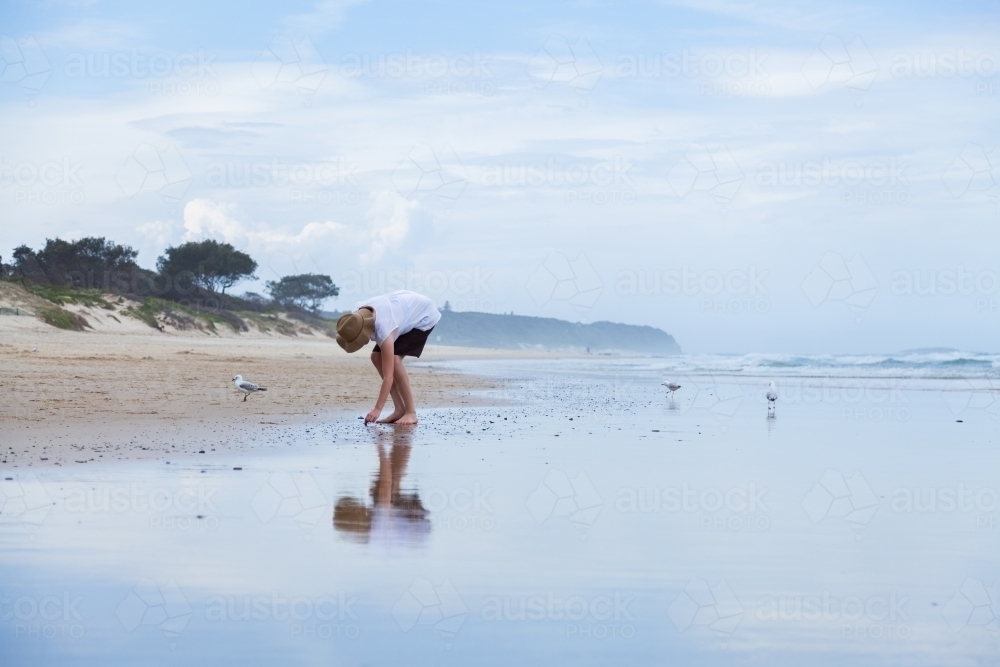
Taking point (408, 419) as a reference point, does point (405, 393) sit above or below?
above

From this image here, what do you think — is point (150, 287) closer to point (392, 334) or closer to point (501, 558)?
point (392, 334)

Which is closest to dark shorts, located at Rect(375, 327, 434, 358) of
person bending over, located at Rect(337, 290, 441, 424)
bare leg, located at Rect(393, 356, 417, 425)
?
person bending over, located at Rect(337, 290, 441, 424)

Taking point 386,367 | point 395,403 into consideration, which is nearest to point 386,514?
point 386,367

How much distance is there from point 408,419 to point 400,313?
40.0 inches

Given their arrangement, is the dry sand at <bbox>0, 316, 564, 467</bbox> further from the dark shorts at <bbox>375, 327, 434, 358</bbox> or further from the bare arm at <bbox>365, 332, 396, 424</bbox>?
the dark shorts at <bbox>375, 327, 434, 358</bbox>

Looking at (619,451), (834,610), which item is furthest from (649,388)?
(834,610)

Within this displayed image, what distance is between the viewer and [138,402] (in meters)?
10.9

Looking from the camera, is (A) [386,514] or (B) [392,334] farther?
(B) [392,334]

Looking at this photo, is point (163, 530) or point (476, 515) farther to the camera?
point (476, 515)

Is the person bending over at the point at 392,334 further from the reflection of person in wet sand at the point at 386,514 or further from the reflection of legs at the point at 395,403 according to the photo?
the reflection of person in wet sand at the point at 386,514

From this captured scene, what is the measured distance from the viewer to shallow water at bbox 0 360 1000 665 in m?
2.87

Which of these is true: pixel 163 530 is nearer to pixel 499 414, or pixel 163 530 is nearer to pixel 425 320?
pixel 425 320

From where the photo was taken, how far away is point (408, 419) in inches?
381

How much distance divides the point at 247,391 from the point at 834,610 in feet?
32.6
